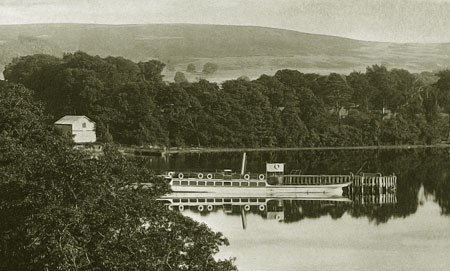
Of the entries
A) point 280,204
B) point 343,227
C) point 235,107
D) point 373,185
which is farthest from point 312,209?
point 235,107

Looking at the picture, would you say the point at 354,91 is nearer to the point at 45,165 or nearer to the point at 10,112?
the point at 10,112

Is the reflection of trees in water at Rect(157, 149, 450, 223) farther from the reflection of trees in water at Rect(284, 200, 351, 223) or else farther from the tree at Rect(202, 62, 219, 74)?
the tree at Rect(202, 62, 219, 74)

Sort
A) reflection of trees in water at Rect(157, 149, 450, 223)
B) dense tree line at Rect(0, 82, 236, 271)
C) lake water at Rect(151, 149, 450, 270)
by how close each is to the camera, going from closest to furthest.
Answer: dense tree line at Rect(0, 82, 236, 271), lake water at Rect(151, 149, 450, 270), reflection of trees in water at Rect(157, 149, 450, 223)

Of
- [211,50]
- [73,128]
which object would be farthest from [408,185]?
[211,50]

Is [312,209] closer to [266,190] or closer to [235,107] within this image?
[266,190]

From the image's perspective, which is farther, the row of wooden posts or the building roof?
the building roof

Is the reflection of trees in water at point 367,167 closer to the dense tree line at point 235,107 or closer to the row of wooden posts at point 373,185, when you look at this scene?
the row of wooden posts at point 373,185

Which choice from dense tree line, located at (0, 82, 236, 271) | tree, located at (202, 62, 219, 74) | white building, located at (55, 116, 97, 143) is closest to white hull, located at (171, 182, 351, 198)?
white building, located at (55, 116, 97, 143)
